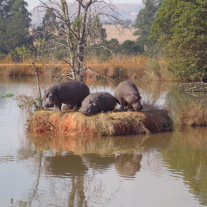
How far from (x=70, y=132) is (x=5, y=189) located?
4.80 m

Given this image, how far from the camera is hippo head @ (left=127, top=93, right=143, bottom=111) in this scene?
13.5m

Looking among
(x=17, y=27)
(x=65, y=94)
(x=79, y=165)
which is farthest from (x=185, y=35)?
(x=17, y=27)

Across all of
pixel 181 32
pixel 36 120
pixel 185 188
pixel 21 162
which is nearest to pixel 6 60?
pixel 181 32

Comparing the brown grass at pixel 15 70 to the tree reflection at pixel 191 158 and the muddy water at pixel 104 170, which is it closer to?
the muddy water at pixel 104 170

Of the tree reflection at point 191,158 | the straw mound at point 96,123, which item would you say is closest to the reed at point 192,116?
the tree reflection at point 191,158

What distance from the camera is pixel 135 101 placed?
13516 millimetres

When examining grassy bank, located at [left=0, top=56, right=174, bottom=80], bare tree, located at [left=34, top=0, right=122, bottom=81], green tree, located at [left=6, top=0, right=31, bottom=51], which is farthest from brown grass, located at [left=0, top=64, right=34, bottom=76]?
bare tree, located at [left=34, top=0, right=122, bottom=81]

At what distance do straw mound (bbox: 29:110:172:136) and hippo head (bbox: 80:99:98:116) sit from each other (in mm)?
130

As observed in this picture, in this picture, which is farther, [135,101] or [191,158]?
[135,101]

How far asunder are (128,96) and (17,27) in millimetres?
40180

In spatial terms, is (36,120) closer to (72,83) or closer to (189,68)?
(72,83)

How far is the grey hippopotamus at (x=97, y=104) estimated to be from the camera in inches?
513

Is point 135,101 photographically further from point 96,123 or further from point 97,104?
point 96,123

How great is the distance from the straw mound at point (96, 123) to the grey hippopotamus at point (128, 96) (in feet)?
0.93
